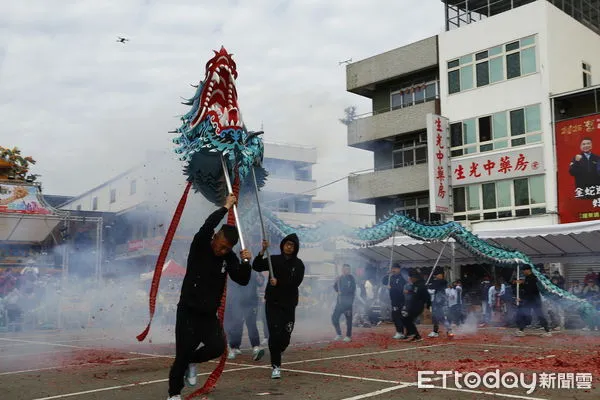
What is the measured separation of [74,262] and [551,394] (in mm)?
16933

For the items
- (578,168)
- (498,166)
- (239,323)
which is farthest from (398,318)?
(498,166)

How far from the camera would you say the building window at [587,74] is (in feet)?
85.8

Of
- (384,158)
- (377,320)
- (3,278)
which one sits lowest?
(377,320)

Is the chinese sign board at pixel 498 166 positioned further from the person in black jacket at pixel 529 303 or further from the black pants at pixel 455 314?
the person in black jacket at pixel 529 303

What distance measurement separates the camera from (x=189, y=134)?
30.0 feet

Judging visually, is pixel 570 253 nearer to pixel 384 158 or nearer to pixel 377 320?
pixel 377 320

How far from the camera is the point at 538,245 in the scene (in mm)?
19984

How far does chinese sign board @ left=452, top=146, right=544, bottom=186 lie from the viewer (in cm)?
2367

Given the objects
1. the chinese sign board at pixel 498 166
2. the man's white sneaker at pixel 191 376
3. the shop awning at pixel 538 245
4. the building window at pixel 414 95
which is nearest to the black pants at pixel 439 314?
the shop awning at pixel 538 245

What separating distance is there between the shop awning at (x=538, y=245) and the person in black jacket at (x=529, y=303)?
3197 millimetres

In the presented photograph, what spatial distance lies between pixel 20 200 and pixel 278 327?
561 inches

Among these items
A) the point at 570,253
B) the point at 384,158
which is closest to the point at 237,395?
the point at 570,253

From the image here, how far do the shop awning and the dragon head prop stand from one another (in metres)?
12.5

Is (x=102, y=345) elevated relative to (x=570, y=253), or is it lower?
lower
